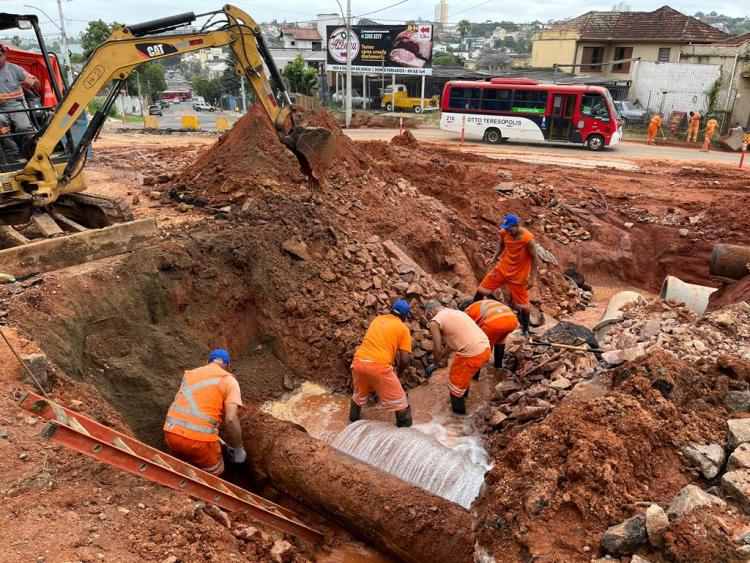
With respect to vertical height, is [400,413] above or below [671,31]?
below

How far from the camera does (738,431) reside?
13.3ft

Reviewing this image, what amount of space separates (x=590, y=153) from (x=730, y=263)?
13.3 metres

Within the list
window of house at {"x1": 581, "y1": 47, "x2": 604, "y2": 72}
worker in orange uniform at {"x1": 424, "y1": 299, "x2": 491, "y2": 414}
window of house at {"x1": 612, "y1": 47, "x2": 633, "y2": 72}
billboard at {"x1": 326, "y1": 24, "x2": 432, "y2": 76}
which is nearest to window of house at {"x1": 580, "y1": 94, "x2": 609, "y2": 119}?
window of house at {"x1": 612, "y1": 47, "x2": 633, "y2": 72}

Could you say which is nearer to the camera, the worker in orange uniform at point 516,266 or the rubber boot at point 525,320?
the worker in orange uniform at point 516,266

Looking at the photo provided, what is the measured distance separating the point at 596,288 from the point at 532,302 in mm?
2935

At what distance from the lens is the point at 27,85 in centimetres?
743

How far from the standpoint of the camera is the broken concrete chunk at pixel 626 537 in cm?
334

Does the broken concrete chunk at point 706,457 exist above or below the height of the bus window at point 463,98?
below

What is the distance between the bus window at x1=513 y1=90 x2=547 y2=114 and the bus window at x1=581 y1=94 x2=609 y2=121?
1414 millimetres

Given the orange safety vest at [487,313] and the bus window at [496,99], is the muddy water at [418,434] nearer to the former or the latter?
the orange safety vest at [487,313]

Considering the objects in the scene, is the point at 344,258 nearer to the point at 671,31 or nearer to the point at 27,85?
the point at 27,85

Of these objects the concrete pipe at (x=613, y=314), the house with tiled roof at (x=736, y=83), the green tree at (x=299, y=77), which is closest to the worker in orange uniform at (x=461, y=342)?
the concrete pipe at (x=613, y=314)

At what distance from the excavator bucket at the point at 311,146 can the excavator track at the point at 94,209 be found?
2555 mm

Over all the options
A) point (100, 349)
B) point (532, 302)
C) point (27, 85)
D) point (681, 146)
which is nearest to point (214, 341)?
point (100, 349)
